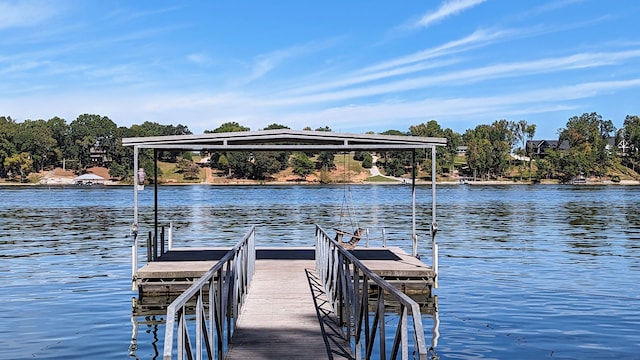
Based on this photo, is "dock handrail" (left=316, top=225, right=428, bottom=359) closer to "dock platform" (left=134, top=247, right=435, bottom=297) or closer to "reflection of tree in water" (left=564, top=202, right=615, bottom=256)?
"dock platform" (left=134, top=247, right=435, bottom=297)

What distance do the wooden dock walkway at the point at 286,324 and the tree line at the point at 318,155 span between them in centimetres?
11721

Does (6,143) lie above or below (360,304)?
above

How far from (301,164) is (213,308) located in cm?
13046

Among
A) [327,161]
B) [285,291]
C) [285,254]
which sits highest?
[327,161]

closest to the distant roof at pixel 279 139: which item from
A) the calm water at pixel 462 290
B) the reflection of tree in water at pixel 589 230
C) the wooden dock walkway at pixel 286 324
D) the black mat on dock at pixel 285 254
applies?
the wooden dock walkway at pixel 286 324

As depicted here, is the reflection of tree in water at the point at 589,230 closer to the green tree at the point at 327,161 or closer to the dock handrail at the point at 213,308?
the dock handrail at the point at 213,308

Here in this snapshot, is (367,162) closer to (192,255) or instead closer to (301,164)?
(301,164)

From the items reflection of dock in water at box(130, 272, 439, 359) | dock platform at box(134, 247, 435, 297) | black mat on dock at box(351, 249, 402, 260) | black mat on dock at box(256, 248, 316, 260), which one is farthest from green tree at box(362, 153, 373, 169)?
reflection of dock in water at box(130, 272, 439, 359)

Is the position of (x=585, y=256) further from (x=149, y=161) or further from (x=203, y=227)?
(x=149, y=161)

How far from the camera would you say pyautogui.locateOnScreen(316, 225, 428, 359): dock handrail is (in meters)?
6.23

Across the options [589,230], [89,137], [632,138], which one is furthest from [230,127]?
[589,230]

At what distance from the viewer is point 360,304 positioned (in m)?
9.45

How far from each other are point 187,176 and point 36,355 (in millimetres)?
137665

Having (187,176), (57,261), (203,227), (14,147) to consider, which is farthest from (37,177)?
(57,261)
